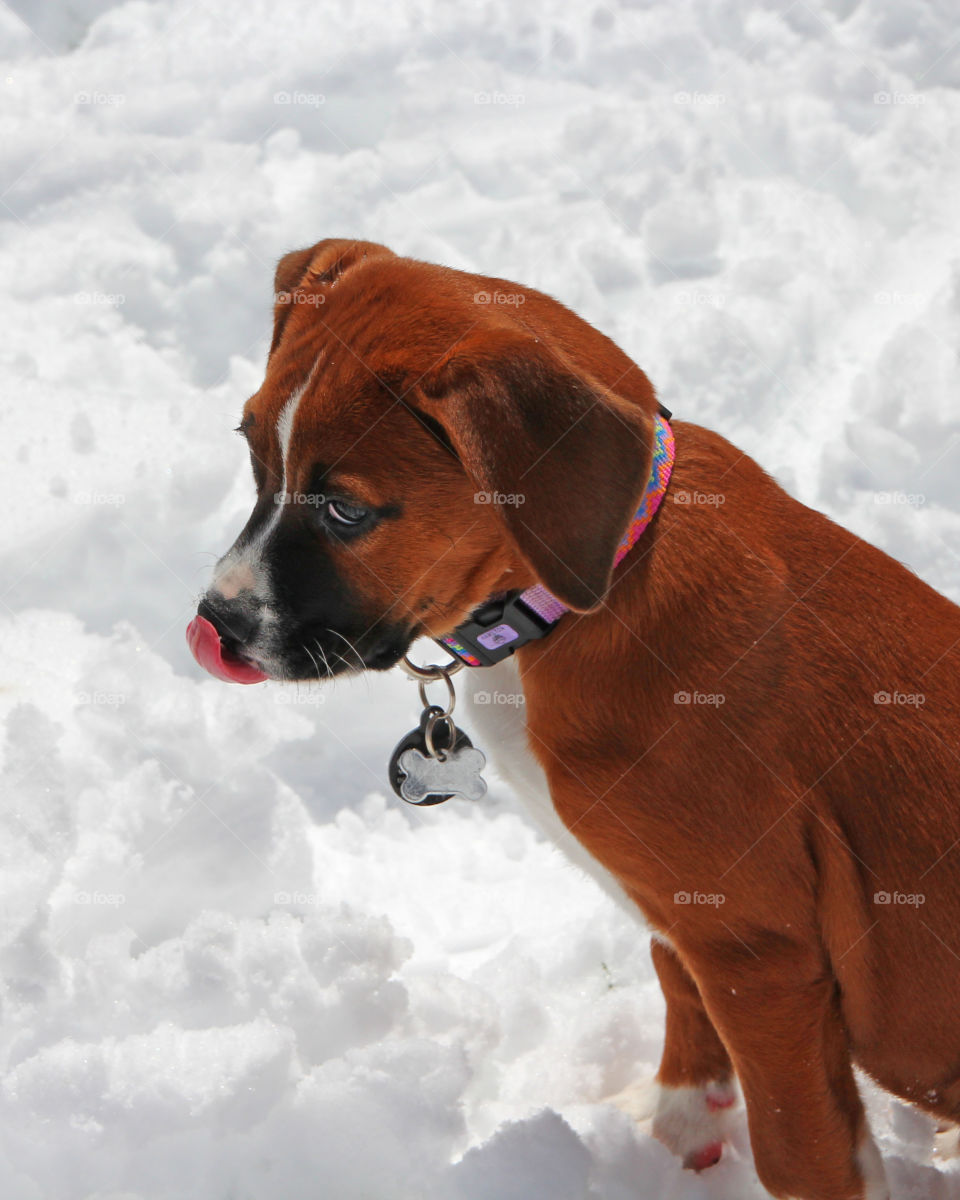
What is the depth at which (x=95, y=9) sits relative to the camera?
7.54 meters

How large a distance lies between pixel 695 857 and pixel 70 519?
3.65 meters

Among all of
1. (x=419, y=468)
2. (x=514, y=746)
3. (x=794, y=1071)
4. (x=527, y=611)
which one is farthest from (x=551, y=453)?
(x=794, y=1071)

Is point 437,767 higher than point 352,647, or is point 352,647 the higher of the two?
point 352,647

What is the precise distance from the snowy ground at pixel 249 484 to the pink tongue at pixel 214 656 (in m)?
1.23

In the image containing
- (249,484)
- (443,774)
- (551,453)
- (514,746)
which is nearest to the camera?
(551,453)

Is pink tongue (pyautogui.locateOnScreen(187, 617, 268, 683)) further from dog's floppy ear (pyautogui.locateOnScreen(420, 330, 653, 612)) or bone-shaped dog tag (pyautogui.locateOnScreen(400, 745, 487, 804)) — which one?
dog's floppy ear (pyautogui.locateOnScreen(420, 330, 653, 612))

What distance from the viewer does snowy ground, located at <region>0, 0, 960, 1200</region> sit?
3.37m

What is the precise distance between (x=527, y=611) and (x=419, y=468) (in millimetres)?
431

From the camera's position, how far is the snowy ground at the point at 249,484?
3.37 m

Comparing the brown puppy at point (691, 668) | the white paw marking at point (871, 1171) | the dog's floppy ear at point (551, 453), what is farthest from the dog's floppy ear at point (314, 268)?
the white paw marking at point (871, 1171)

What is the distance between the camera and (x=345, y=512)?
106 inches

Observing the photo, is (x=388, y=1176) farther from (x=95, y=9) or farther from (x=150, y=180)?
(x=95, y=9)

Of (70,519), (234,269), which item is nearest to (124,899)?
(70,519)

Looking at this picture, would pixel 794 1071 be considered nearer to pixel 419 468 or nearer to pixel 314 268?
pixel 419 468
